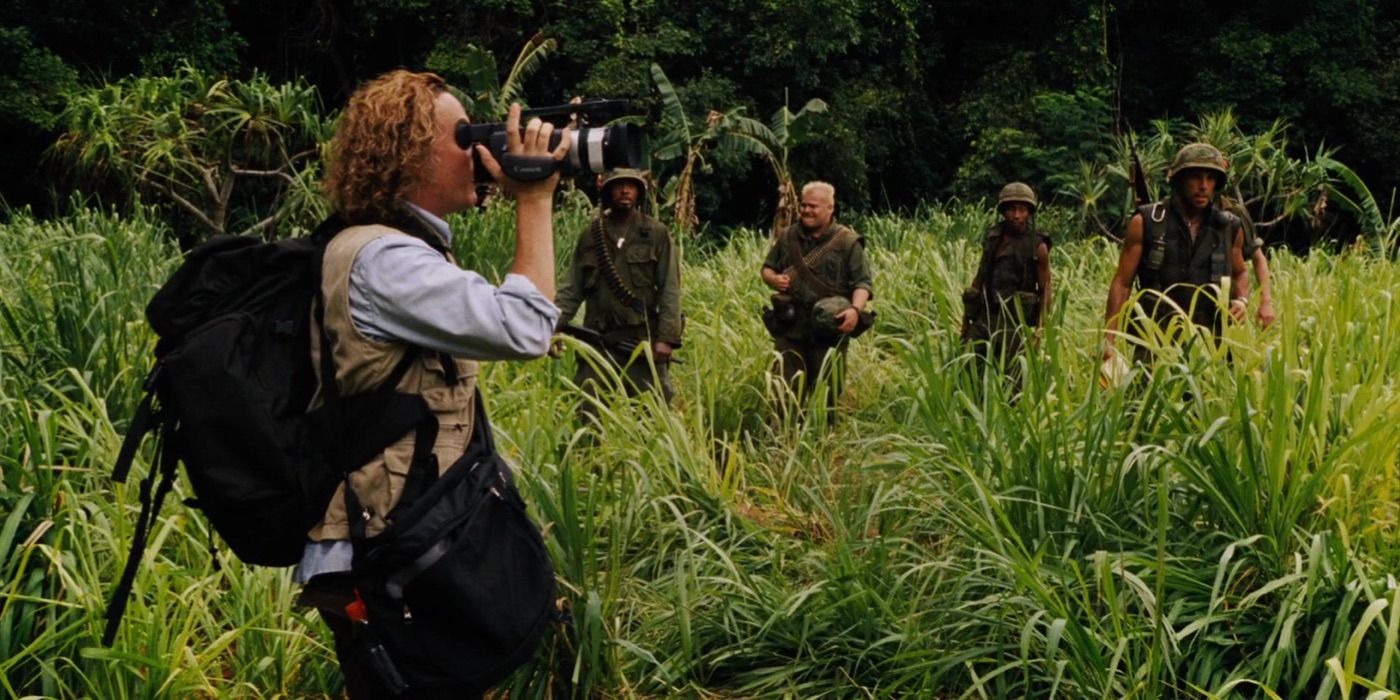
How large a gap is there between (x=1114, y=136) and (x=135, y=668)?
17.0 metres

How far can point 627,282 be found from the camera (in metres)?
7.06

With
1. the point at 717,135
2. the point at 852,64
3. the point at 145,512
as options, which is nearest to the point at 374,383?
the point at 145,512

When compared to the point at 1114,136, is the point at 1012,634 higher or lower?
higher

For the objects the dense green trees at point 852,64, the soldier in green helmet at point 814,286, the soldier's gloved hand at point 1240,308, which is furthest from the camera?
the dense green trees at point 852,64

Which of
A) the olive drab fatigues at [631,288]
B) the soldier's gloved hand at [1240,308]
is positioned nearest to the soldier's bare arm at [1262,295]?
the soldier's gloved hand at [1240,308]

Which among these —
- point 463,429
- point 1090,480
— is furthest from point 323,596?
point 1090,480

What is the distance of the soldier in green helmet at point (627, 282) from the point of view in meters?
7.04

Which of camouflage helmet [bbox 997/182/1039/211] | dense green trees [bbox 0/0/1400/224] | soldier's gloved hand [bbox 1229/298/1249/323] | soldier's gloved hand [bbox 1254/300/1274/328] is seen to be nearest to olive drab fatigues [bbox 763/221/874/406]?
camouflage helmet [bbox 997/182/1039/211]

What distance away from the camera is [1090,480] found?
393 centimetres

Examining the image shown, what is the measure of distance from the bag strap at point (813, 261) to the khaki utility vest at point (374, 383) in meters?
4.96

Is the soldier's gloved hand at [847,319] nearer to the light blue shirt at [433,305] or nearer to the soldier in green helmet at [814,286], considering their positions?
the soldier in green helmet at [814,286]

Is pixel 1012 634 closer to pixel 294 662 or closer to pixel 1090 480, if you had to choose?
pixel 1090 480

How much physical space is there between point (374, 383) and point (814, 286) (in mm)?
5137

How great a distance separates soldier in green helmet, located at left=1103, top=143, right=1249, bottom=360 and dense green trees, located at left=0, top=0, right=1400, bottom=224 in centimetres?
1260
